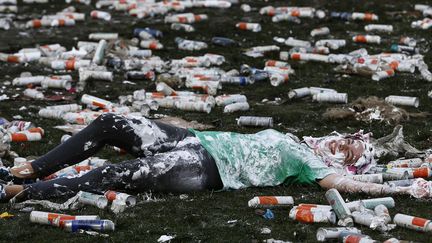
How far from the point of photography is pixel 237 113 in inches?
422

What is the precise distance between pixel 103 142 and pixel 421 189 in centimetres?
259

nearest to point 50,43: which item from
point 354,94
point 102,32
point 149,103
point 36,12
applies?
point 102,32

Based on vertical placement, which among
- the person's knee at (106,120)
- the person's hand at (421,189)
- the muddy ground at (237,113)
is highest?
the person's knee at (106,120)

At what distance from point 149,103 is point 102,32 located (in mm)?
4158

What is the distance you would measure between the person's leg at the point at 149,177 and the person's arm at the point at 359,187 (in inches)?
36.8

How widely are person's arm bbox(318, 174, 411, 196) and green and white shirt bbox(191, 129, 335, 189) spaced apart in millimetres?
114

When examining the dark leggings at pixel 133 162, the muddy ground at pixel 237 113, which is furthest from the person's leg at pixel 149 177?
the muddy ground at pixel 237 113

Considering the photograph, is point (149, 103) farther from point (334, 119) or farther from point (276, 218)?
point (276, 218)

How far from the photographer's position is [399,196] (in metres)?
7.38

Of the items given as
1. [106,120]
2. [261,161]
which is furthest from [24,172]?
[261,161]

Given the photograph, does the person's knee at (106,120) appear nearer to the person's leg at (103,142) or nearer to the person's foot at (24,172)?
the person's leg at (103,142)

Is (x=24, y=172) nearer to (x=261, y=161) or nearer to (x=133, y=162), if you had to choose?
(x=133, y=162)

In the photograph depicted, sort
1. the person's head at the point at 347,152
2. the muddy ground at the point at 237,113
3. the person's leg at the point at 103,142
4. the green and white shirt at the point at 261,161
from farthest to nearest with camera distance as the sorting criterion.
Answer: the person's head at the point at 347,152 < the green and white shirt at the point at 261,161 < the person's leg at the point at 103,142 < the muddy ground at the point at 237,113

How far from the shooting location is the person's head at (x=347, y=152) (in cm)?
799
